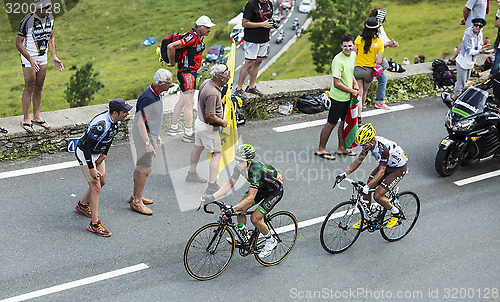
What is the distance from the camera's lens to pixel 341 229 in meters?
7.16

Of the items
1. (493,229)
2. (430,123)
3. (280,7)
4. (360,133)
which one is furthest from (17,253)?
(280,7)

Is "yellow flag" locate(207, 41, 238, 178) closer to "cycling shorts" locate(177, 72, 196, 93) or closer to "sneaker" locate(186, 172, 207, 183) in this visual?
"sneaker" locate(186, 172, 207, 183)

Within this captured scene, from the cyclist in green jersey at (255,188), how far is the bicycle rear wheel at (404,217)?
1.89 metres

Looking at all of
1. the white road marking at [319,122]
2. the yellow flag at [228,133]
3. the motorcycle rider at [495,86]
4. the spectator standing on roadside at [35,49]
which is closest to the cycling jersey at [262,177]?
the yellow flag at [228,133]

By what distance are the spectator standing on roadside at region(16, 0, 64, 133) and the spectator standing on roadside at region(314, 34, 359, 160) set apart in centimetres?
499

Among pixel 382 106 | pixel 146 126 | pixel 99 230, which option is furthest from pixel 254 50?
pixel 99 230

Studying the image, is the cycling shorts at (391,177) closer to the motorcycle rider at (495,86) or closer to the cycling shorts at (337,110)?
the cycling shorts at (337,110)

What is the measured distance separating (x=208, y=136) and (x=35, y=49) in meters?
3.35

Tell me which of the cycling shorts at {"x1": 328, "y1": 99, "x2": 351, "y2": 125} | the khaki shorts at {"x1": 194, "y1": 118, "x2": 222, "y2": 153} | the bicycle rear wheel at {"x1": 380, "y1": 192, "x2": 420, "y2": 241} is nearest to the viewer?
the bicycle rear wheel at {"x1": 380, "y1": 192, "x2": 420, "y2": 241}

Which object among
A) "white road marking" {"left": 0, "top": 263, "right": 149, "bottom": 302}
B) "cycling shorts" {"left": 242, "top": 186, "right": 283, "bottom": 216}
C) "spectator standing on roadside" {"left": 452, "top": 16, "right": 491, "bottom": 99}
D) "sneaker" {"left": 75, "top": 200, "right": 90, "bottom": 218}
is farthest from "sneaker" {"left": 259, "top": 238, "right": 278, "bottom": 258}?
"spectator standing on roadside" {"left": 452, "top": 16, "right": 491, "bottom": 99}

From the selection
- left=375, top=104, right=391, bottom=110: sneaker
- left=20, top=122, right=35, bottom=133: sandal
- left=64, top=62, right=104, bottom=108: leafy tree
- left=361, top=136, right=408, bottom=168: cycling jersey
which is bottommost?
left=64, top=62, right=104, bottom=108: leafy tree

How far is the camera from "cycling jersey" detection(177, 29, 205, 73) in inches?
357

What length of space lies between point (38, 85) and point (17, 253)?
3.39 meters

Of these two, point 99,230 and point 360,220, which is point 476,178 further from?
point 99,230
